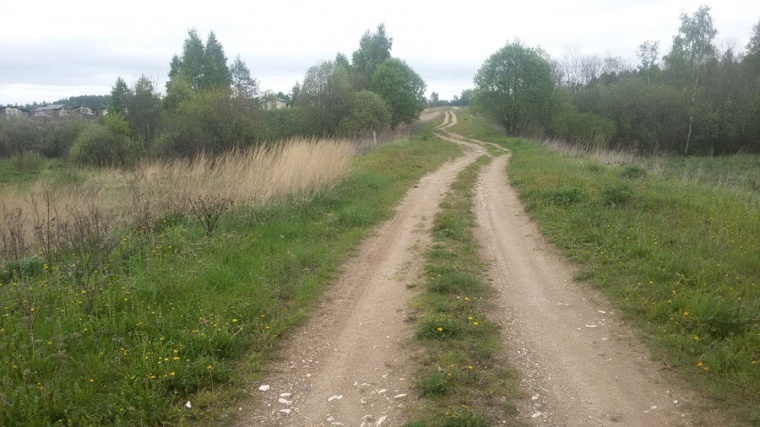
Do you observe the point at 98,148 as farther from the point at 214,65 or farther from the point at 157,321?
the point at 157,321

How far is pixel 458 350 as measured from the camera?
435 cm

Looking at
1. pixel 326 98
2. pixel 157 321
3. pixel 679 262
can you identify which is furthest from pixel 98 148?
pixel 679 262

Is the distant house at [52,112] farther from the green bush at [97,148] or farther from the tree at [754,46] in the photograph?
the tree at [754,46]

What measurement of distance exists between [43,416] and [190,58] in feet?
153

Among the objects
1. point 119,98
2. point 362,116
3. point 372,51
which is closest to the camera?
point 362,116

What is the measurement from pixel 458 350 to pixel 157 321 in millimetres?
2900

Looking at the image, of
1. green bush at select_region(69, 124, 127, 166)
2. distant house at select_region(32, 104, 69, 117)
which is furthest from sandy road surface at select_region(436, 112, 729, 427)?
distant house at select_region(32, 104, 69, 117)

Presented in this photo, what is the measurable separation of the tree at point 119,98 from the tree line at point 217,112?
3.1 inches

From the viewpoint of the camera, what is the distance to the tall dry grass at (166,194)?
7.10 meters

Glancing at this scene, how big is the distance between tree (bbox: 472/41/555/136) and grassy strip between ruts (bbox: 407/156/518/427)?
35.0 meters

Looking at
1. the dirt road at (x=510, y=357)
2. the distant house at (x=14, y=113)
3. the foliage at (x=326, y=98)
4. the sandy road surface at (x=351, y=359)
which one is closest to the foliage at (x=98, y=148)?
the foliage at (x=326, y=98)

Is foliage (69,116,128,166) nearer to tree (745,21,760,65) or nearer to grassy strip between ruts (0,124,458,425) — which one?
grassy strip between ruts (0,124,458,425)

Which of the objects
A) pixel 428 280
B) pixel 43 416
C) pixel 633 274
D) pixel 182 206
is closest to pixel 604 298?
pixel 633 274

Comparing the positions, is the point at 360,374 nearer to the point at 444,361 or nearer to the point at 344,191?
the point at 444,361
